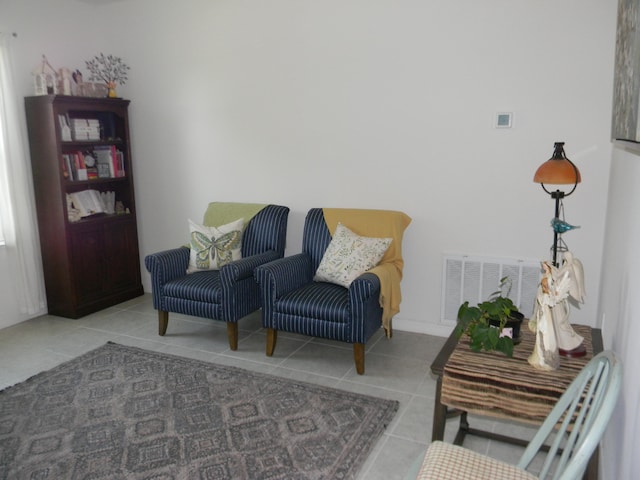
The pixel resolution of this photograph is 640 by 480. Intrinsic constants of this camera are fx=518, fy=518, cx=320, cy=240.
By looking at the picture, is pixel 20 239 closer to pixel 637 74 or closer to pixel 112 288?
pixel 112 288

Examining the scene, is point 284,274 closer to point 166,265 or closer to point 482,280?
point 166,265

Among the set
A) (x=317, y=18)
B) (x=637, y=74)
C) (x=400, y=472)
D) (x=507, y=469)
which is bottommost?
(x=400, y=472)

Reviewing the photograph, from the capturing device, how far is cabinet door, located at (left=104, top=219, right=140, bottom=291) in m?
4.50

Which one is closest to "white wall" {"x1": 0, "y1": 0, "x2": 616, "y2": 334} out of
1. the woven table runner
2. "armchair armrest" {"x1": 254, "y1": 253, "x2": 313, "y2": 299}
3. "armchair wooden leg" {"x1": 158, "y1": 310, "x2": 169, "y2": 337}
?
"armchair armrest" {"x1": 254, "y1": 253, "x2": 313, "y2": 299}

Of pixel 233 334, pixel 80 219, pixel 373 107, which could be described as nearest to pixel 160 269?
pixel 233 334

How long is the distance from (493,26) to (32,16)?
137 inches

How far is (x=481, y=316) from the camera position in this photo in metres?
2.20

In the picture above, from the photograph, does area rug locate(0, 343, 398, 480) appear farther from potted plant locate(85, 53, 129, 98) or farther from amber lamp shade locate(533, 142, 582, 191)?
potted plant locate(85, 53, 129, 98)

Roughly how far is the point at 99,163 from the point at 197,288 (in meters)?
1.74

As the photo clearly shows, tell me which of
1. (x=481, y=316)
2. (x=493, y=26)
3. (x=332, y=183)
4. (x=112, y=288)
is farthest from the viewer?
(x=112, y=288)

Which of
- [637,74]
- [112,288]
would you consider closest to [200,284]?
[112,288]

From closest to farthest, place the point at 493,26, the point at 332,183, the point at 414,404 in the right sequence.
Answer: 1. the point at 414,404
2. the point at 493,26
3. the point at 332,183

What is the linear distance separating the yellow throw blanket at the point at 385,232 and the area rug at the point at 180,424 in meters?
0.69

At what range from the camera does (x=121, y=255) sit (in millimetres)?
4621
